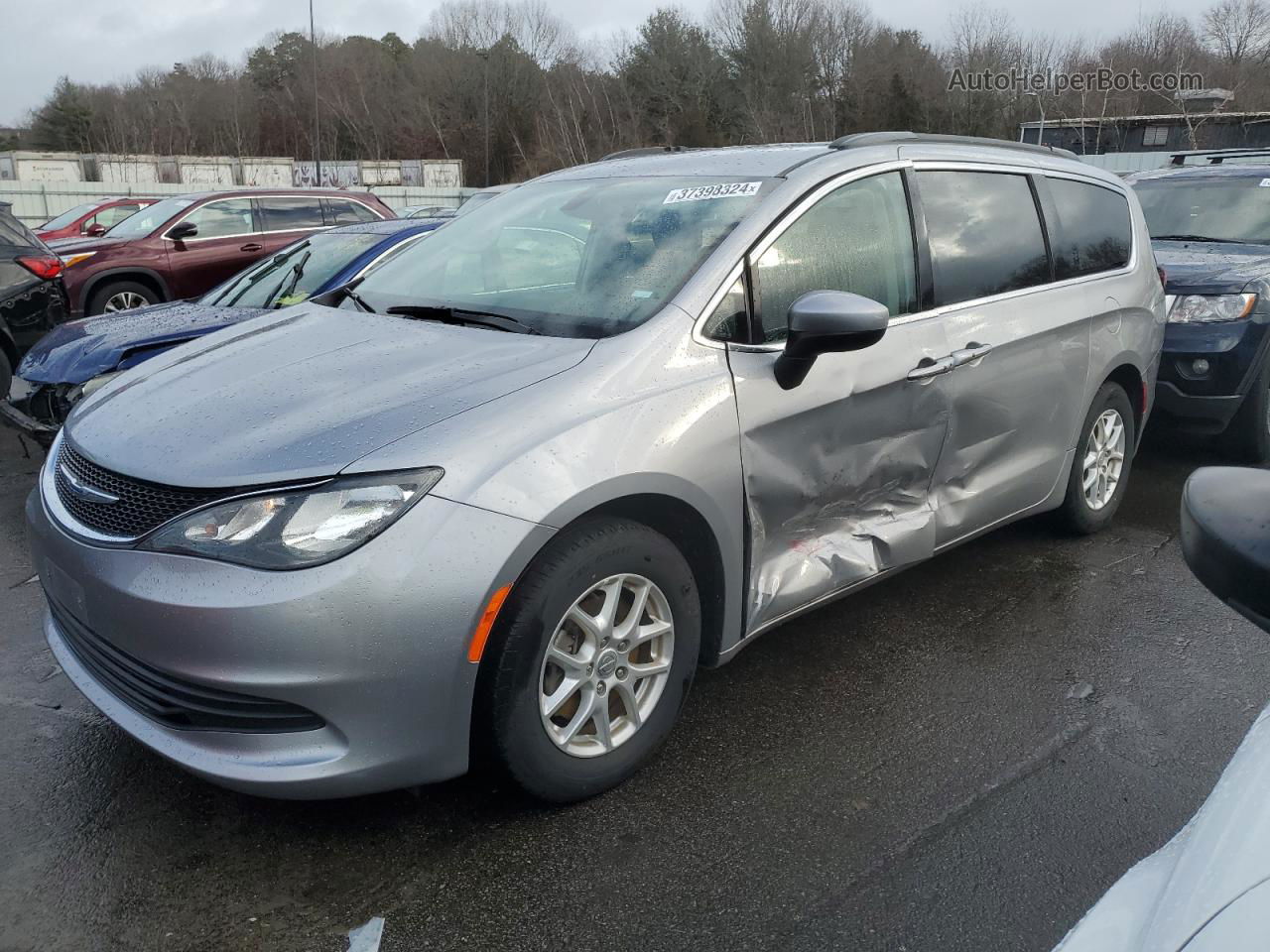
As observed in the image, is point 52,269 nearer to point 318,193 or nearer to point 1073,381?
point 318,193

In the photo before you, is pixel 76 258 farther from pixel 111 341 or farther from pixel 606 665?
pixel 606 665

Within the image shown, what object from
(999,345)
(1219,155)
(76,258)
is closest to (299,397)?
(999,345)

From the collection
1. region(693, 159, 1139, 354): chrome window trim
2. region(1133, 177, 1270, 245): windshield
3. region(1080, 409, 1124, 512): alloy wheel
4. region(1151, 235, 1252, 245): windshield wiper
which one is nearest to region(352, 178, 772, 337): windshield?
region(693, 159, 1139, 354): chrome window trim

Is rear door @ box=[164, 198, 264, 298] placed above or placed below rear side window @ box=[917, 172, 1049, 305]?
below

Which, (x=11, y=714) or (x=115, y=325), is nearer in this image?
(x=11, y=714)

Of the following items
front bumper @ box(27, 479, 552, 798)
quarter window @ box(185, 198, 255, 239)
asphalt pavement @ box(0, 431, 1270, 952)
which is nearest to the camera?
front bumper @ box(27, 479, 552, 798)

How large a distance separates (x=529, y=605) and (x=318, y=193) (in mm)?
10887

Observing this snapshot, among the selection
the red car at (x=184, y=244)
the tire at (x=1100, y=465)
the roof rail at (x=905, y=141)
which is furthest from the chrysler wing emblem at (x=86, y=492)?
the red car at (x=184, y=244)

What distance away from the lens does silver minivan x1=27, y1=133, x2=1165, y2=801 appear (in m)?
2.25

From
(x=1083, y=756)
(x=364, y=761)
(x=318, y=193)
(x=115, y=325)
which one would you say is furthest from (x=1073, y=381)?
(x=318, y=193)

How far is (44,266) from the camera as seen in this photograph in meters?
7.37

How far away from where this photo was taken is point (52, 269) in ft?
24.4

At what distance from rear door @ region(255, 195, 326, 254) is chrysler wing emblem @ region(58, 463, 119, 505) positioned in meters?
9.13

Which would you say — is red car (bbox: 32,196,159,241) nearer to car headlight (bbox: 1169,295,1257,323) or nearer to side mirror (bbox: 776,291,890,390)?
car headlight (bbox: 1169,295,1257,323)
